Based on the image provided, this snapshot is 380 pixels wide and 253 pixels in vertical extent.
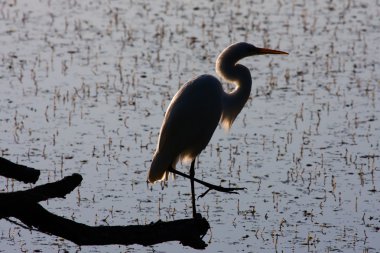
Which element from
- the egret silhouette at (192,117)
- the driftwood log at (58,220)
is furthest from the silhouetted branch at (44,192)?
the egret silhouette at (192,117)

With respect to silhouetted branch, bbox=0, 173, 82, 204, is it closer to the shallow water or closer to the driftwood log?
the driftwood log

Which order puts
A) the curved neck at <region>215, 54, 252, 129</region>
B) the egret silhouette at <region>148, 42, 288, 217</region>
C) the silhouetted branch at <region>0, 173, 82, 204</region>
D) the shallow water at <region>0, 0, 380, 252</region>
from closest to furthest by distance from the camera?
the silhouetted branch at <region>0, 173, 82, 204</region>, the egret silhouette at <region>148, 42, 288, 217</region>, the curved neck at <region>215, 54, 252, 129</region>, the shallow water at <region>0, 0, 380, 252</region>

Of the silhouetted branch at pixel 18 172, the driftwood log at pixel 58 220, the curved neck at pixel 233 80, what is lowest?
the driftwood log at pixel 58 220

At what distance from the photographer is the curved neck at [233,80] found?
25.1 feet

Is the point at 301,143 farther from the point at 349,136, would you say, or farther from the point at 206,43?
the point at 206,43

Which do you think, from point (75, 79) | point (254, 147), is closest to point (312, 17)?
point (75, 79)

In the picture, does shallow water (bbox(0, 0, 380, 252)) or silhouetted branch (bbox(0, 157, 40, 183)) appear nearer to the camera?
silhouetted branch (bbox(0, 157, 40, 183))

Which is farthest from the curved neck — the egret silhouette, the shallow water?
the shallow water

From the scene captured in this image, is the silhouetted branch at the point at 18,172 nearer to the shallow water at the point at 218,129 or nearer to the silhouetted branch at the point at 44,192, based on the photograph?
the silhouetted branch at the point at 44,192

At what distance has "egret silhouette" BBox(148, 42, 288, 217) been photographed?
7.32 m

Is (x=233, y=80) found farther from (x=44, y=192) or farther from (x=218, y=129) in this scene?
(x=44, y=192)

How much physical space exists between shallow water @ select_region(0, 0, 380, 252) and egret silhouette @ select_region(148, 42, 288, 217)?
30.2 inches

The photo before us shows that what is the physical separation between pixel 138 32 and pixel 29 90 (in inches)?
104

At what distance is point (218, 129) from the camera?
405 inches
